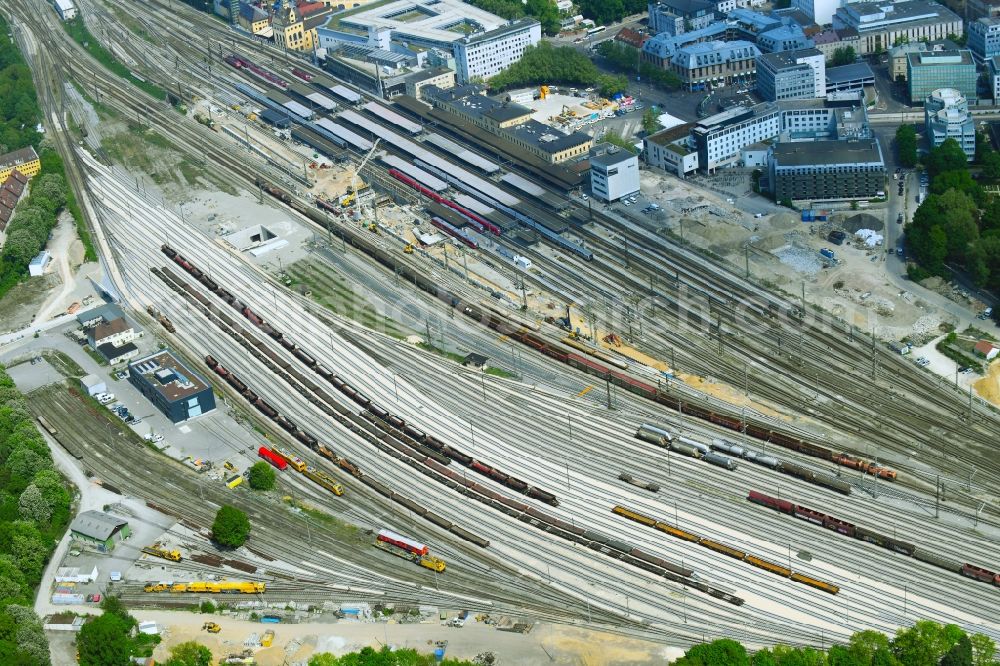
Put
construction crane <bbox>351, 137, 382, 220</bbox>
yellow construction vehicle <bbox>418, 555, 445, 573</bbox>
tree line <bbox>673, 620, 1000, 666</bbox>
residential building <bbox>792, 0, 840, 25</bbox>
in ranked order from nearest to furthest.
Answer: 1. tree line <bbox>673, 620, 1000, 666</bbox>
2. yellow construction vehicle <bbox>418, 555, 445, 573</bbox>
3. construction crane <bbox>351, 137, 382, 220</bbox>
4. residential building <bbox>792, 0, 840, 25</bbox>

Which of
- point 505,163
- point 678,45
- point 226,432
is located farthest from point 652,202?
point 226,432

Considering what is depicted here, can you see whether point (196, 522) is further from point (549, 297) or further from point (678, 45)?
point (678, 45)

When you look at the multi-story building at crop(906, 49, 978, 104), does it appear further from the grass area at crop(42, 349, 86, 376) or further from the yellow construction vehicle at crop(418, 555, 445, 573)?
the grass area at crop(42, 349, 86, 376)

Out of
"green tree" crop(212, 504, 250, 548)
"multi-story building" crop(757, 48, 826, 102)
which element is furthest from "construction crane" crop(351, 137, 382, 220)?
"green tree" crop(212, 504, 250, 548)

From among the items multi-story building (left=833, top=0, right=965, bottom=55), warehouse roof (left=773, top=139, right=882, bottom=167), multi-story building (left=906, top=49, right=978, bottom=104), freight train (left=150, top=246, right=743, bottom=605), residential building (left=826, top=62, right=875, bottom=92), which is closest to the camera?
freight train (left=150, top=246, right=743, bottom=605)

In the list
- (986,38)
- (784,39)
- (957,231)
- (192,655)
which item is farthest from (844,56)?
(192,655)

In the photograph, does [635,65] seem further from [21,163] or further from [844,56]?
[21,163]

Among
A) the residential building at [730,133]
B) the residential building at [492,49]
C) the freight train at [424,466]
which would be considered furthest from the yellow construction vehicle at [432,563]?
the residential building at [492,49]
